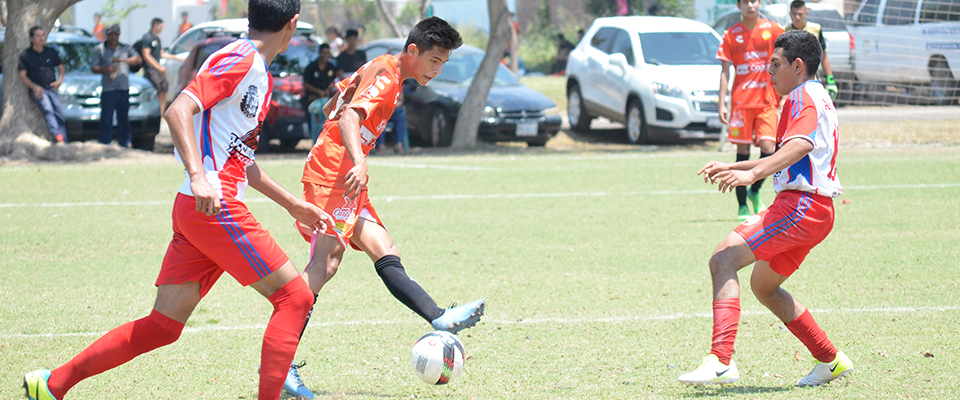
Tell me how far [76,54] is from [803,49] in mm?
14592

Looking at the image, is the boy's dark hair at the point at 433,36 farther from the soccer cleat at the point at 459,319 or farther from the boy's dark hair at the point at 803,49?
the boy's dark hair at the point at 803,49

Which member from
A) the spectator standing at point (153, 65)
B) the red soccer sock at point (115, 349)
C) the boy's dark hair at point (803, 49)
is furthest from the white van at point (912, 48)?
the red soccer sock at point (115, 349)

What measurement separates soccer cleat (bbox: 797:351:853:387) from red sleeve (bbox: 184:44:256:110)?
9.45 ft

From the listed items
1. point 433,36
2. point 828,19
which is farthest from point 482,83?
point 433,36

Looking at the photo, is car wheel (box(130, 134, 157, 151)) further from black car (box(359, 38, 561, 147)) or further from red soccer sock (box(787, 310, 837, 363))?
red soccer sock (box(787, 310, 837, 363))

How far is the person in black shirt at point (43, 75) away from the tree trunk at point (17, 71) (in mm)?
147

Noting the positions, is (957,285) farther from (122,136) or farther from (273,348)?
(122,136)

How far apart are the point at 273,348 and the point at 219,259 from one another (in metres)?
0.42

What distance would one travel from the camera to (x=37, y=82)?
14094 mm

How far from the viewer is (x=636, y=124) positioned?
16500 mm

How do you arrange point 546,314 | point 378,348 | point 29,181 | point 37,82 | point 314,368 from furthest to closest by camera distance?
point 37,82, point 29,181, point 546,314, point 378,348, point 314,368

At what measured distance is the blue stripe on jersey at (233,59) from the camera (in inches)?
134

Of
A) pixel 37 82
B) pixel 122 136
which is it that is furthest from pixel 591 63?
pixel 37 82

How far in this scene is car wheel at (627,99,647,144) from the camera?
16266mm
